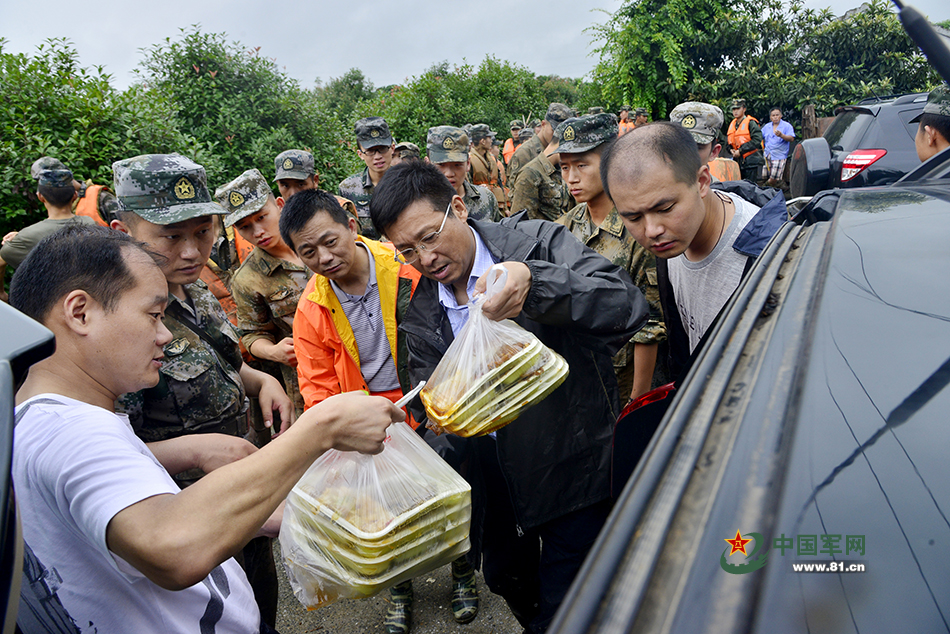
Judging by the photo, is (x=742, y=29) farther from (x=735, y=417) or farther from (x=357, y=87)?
(x=357, y=87)

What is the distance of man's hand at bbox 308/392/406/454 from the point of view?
1.31 meters

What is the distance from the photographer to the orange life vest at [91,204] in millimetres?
4977

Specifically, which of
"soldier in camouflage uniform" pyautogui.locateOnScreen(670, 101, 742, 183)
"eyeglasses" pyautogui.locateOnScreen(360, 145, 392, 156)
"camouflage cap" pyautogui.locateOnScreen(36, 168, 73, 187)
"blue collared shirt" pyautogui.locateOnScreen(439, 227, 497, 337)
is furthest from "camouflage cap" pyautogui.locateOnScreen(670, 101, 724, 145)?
"camouflage cap" pyautogui.locateOnScreen(36, 168, 73, 187)

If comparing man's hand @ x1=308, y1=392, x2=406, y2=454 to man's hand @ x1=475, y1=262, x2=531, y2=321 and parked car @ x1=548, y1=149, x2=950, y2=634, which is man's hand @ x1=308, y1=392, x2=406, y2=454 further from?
parked car @ x1=548, y1=149, x2=950, y2=634

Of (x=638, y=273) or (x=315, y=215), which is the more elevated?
(x=315, y=215)

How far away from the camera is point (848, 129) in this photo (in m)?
5.85

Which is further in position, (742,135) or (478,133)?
(742,135)

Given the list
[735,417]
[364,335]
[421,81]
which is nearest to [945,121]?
[735,417]

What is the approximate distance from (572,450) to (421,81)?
45.6 ft

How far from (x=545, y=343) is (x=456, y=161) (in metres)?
3.33

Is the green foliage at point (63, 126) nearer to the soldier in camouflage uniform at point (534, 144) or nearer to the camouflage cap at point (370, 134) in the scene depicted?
the camouflage cap at point (370, 134)

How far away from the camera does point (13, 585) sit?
2.36 ft

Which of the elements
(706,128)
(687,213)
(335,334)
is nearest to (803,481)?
(687,213)

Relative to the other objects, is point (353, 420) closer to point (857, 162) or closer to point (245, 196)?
point (245, 196)
